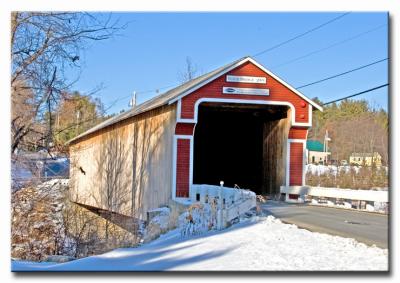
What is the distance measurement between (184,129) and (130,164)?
12.9ft

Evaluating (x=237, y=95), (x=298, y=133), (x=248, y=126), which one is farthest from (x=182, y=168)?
(x=248, y=126)

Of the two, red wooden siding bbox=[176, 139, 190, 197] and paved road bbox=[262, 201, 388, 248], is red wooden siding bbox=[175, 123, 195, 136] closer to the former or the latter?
red wooden siding bbox=[176, 139, 190, 197]

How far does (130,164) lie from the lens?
1730cm

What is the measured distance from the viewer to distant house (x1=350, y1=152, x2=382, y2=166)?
8.52m

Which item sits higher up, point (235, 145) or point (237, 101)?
point (237, 101)

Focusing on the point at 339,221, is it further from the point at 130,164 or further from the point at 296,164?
the point at 130,164

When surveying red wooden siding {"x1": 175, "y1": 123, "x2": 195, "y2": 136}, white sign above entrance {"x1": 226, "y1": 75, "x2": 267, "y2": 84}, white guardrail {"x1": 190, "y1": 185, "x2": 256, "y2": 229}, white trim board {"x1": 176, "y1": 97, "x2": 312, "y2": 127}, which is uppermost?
white sign above entrance {"x1": 226, "y1": 75, "x2": 267, "y2": 84}

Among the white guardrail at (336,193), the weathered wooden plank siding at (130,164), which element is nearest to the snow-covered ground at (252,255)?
the white guardrail at (336,193)

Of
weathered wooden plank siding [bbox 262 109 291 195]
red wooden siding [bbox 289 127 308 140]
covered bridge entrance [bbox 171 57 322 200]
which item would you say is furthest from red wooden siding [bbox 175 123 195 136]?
red wooden siding [bbox 289 127 308 140]

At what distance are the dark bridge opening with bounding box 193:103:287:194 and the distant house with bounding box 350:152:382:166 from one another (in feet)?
12.5

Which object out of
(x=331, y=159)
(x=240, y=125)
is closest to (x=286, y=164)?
(x=331, y=159)

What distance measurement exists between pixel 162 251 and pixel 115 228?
11.6 meters

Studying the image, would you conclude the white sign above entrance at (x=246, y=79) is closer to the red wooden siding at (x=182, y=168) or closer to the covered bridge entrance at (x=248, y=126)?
the covered bridge entrance at (x=248, y=126)
